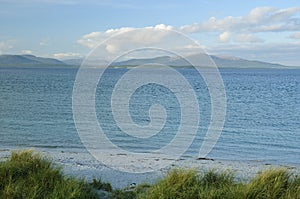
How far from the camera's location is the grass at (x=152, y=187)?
7.39 metres

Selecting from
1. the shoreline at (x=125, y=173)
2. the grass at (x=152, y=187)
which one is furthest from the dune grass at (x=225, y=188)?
the shoreline at (x=125, y=173)

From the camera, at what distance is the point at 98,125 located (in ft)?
81.8

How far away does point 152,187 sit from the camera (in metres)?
8.00

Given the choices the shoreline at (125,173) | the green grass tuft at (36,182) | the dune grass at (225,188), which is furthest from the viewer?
the shoreline at (125,173)

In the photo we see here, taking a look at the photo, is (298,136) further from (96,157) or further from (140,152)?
(96,157)

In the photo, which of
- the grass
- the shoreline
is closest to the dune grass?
the grass

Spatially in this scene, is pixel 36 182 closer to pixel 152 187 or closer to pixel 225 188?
pixel 152 187

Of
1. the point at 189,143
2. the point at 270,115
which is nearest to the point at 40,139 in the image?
the point at 189,143

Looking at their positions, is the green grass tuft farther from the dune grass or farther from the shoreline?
the dune grass

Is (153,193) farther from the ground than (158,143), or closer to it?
farther from the ground

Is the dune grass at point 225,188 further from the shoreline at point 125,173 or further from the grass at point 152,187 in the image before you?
the shoreline at point 125,173

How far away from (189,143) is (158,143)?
1449 mm

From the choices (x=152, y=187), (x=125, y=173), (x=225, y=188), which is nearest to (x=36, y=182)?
(x=152, y=187)

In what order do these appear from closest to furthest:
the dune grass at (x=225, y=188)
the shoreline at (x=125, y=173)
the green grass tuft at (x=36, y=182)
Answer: the green grass tuft at (x=36, y=182) → the dune grass at (x=225, y=188) → the shoreline at (x=125, y=173)
